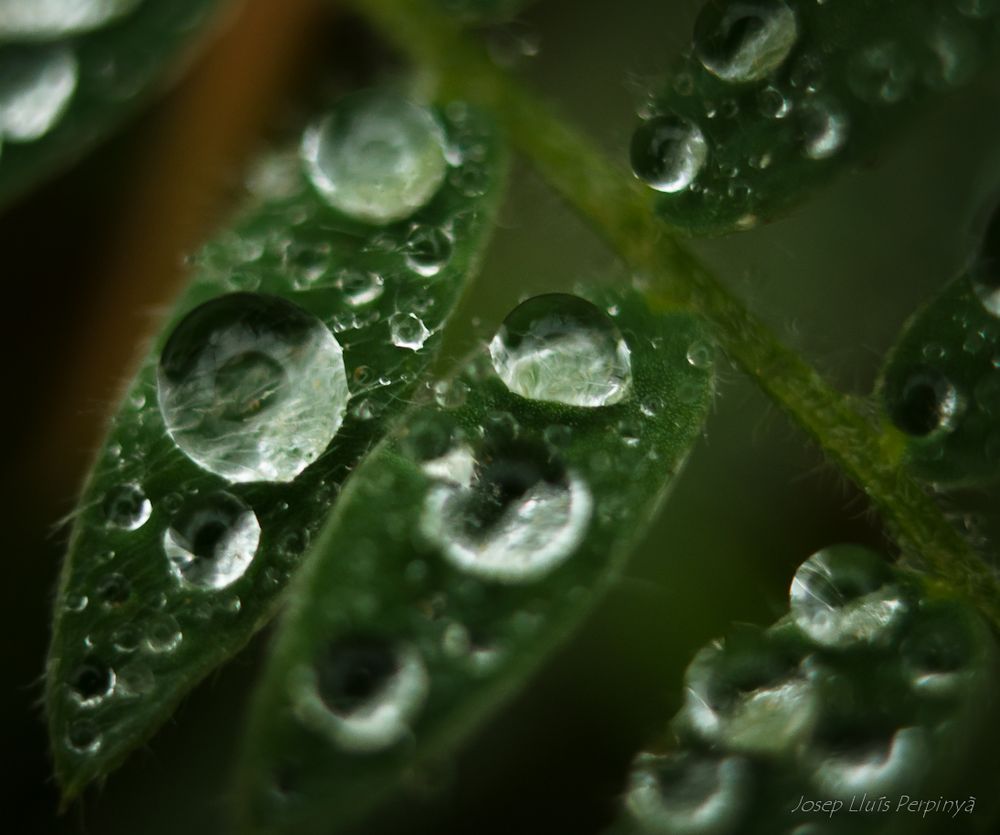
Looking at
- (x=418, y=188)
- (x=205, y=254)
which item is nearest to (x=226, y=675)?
(x=205, y=254)

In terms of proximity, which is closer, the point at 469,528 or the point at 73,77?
the point at 469,528

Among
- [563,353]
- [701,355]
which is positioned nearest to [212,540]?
[563,353]

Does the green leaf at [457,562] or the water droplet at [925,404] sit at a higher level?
the water droplet at [925,404]

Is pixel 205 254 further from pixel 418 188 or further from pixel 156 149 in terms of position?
pixel 156 149

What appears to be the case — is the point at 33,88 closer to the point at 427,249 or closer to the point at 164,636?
the point at 427,249

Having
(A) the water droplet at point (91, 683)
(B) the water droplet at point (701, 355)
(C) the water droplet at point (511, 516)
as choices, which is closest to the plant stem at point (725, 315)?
(B) the water droplet at point (701, 355)

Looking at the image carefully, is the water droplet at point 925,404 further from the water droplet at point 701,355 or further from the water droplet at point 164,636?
the water droplet at point 164,636
